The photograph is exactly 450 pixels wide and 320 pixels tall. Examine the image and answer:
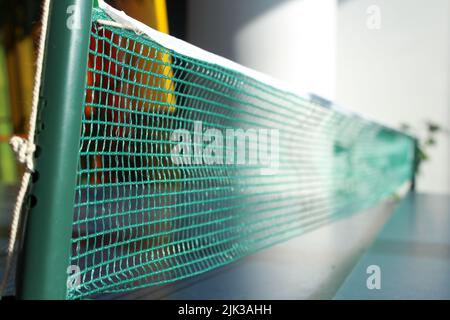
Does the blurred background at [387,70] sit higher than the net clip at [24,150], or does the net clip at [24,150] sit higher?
the blurred background at [387,70]

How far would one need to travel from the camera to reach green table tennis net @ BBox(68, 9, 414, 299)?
57.5 inches

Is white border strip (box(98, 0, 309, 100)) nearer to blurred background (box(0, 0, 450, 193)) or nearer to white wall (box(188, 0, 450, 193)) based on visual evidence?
blurred background (box(0, 0, 450, 193))

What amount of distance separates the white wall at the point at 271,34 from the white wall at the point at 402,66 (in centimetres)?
464

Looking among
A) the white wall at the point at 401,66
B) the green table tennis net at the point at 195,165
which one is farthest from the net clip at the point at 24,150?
the white wall at the point at 401,66

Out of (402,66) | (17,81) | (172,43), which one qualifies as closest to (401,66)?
(402,66)

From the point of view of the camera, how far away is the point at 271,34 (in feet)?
12.4

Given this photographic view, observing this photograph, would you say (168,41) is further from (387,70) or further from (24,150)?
(387,70)

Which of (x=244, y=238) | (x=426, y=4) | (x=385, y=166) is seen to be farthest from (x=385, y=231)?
(x=426, y=4)

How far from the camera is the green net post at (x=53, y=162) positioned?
988 millimetres

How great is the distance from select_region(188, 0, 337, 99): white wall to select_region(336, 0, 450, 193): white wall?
4.64m

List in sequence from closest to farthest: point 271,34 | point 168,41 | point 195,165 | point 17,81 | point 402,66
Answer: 1. point 168,41
2. point 195,165
3. point 271,34
4. point 402,66
5. point 17,81

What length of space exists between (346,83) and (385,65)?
0.64 metres

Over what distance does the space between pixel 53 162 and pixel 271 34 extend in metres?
3.00

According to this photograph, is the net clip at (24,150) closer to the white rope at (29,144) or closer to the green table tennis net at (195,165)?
the white rope at (29,144)
